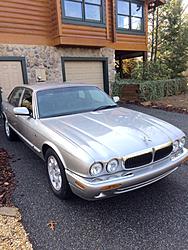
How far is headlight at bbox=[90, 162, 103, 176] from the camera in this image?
2428 millimetres

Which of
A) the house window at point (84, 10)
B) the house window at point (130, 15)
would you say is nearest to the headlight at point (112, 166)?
the house window at point (84, 10)

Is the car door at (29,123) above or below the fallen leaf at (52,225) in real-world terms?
above

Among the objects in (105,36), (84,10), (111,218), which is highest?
(84,10)

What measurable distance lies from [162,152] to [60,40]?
25.5 ft

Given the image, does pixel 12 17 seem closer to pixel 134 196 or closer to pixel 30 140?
pixel 30 140

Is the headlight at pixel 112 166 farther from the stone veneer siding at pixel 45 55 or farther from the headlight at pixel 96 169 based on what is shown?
the stone veneer siding at pixel 45 55

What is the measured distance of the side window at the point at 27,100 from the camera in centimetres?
417

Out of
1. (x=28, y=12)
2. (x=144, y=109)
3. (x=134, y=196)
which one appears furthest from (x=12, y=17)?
(x=134, y=196)

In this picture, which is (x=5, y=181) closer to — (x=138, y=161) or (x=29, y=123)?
(x=29, y=123)

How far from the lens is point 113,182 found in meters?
2.45

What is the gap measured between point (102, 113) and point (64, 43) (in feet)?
21.3

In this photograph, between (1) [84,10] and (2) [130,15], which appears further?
(2) [130,15]

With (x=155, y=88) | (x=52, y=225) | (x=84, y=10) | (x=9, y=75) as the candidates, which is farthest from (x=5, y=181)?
(x=155, y=88)

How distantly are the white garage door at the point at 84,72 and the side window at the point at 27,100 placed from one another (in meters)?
6.05
